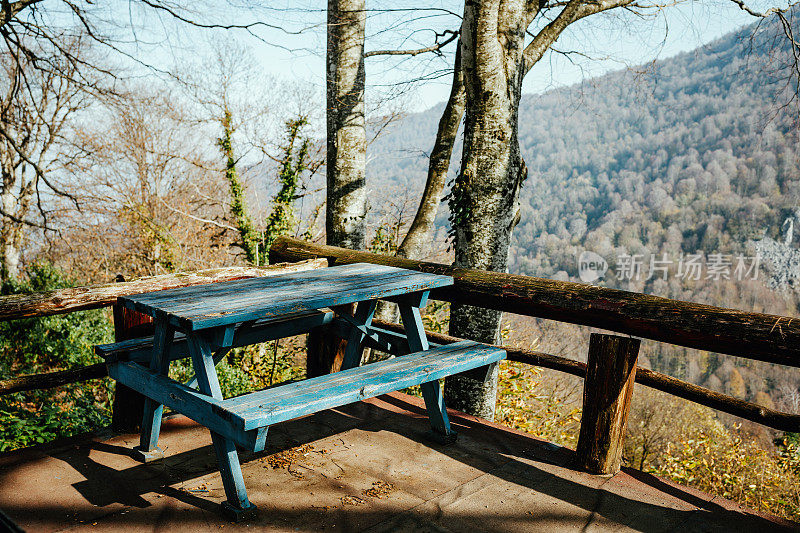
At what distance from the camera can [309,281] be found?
3123mm

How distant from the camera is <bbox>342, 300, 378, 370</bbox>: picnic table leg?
3352 millimetres

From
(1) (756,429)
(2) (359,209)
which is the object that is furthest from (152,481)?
(1) (756,429)

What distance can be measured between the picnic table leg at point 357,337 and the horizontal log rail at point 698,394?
2.85 feet

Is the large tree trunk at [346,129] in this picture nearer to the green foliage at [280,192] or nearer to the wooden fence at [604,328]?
the wooden fence at [604,328]

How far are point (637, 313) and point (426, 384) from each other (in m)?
1.16

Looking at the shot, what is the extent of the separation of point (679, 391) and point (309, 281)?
2002mm

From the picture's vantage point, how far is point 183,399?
233cm

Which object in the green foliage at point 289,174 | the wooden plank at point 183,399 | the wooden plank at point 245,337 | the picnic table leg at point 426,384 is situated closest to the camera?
the wooden plank at point 183,399

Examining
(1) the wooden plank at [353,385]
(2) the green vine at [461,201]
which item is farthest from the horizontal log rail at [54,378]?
Result: (2) the green vine at [461,201]

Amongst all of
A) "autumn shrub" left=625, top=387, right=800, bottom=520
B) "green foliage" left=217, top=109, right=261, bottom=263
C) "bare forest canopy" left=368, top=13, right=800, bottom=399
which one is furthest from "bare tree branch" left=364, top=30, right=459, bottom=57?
"bare forest canopy" left=368, top=13, right=800, bottom=399

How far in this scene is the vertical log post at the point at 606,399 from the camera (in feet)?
8.84

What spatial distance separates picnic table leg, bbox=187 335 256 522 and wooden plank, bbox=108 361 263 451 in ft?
0.20

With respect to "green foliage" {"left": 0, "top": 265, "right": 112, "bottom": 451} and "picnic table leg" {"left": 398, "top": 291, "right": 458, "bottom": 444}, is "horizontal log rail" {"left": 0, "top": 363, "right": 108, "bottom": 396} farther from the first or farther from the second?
"green foliage" {"left": 0, "top": 265, "right": 112, "bottom": 451}

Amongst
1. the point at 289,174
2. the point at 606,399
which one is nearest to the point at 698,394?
the point at 606,399
